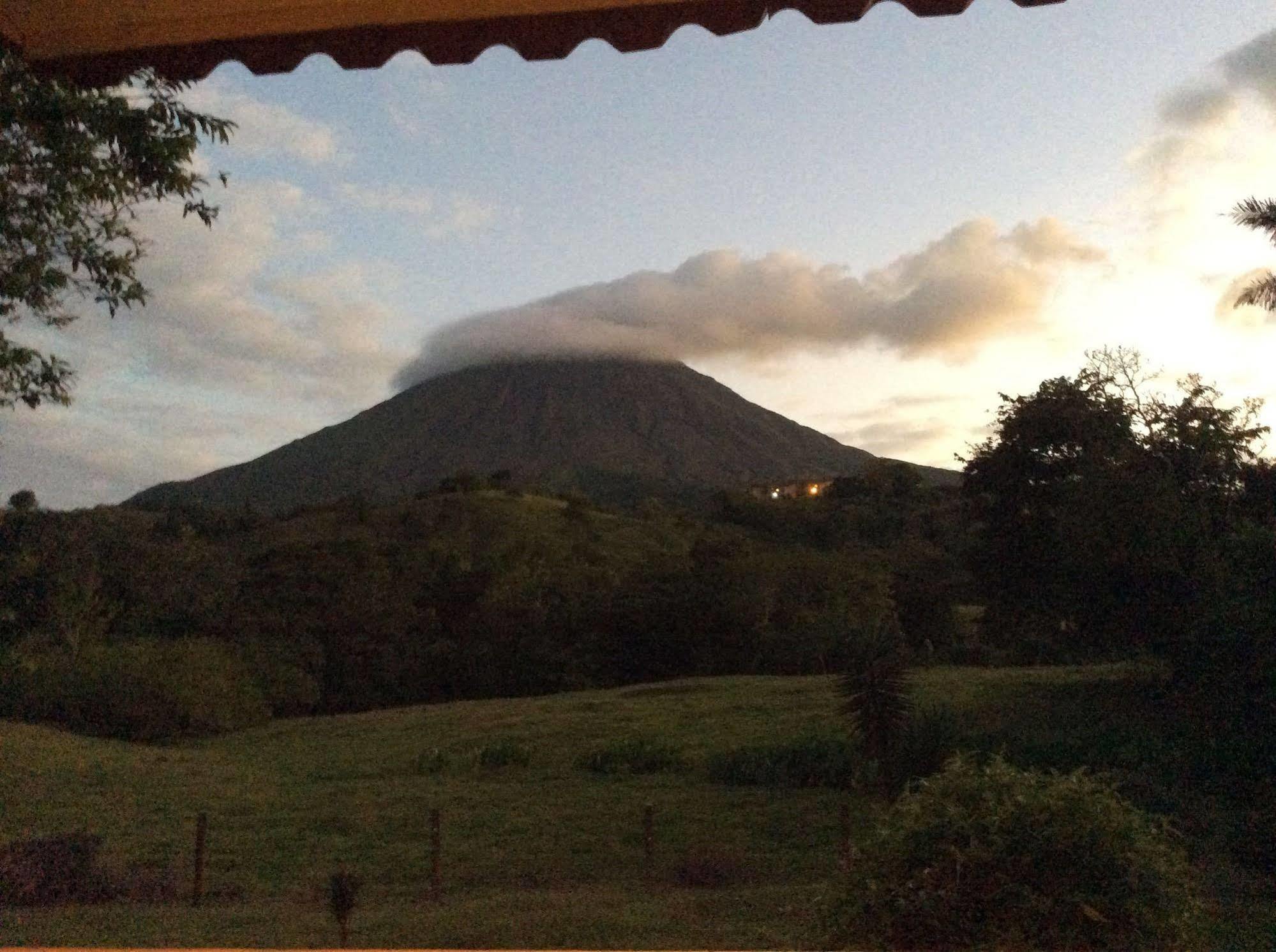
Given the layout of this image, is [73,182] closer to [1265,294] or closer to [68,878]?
[68,878]

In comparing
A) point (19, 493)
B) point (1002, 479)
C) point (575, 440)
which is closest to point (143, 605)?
point (19, 493)

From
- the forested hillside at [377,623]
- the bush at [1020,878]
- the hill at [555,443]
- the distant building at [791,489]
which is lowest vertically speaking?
the bush at [1020,878]

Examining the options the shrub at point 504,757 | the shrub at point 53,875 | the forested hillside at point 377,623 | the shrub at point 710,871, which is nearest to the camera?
the shrub at point 53,875

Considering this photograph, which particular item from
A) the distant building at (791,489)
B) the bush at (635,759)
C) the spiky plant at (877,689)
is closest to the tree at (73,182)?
the spiky plant at (877,689)

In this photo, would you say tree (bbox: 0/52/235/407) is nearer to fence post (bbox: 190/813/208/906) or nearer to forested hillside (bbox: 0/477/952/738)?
fence post (bbox: 190/813/208/906)

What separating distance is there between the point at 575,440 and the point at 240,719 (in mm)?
103482

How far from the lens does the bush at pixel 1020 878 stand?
4188mm

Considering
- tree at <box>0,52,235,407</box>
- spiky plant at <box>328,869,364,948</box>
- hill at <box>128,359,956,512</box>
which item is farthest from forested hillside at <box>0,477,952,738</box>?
hill at <box>128,359,956,512</box>

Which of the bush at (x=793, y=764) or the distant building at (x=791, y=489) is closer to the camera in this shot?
the bush at (x=793, y=764)

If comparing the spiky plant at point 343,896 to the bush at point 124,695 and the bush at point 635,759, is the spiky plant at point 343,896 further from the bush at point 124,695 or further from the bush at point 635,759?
the bush at point 124,695

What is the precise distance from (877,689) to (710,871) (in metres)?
3.05

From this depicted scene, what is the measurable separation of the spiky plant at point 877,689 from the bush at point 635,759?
7686mm

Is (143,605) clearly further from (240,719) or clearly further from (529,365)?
(529,365)

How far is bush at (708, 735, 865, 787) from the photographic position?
749 inches
